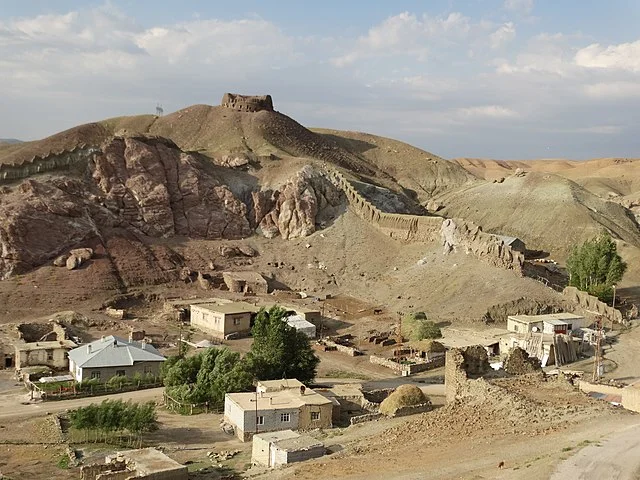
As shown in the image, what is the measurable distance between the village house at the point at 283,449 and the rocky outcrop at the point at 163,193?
48.4m

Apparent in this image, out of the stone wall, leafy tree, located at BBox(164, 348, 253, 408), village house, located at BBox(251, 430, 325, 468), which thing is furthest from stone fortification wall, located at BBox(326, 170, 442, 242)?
village house, located at BBox(251, 430, 325, 468)

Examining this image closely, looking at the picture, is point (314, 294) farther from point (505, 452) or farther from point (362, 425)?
point (505, 452)

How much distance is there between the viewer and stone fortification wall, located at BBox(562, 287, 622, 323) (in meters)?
53.7

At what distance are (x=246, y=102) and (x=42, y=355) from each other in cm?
7049

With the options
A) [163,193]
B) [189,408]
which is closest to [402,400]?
[189,408]

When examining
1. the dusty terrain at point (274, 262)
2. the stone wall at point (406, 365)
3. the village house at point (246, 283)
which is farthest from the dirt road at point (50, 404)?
the village house at point (246, 283)

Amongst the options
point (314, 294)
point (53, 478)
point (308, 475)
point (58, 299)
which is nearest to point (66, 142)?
point (58, 299)

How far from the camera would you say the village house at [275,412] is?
3048 cm

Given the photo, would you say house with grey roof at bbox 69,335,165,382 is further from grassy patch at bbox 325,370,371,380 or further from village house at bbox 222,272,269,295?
village house at bbox 222,272,269,295

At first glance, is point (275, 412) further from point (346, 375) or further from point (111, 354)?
point (111, 354)

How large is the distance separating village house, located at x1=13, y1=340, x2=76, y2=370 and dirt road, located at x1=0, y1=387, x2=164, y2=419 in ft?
20.5

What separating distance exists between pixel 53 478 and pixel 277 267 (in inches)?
1810

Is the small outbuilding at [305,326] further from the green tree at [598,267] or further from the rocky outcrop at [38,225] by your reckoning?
the rocky outcrop at [38,225]

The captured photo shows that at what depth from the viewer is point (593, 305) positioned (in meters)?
54.5
